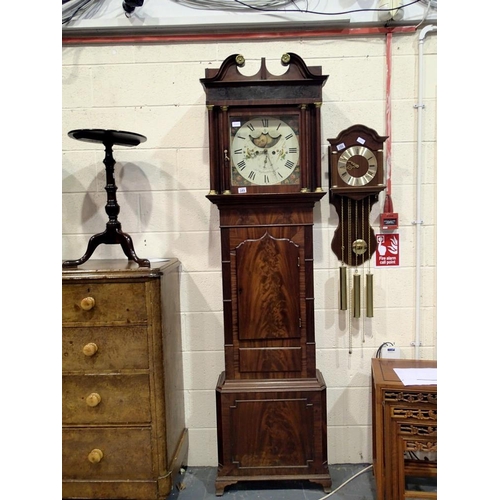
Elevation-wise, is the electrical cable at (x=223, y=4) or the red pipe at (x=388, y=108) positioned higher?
the electrical cable at (x=223, y=4)

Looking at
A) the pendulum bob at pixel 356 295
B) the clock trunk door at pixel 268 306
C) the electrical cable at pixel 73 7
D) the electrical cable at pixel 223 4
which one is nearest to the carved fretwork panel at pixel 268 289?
the clock trunk door at pixel 268 306

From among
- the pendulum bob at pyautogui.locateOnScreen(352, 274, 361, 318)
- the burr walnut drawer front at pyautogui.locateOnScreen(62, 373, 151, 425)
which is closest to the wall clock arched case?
the pendulum bob at pyautogui.locateOnScreen(352, 274, 361, 318)

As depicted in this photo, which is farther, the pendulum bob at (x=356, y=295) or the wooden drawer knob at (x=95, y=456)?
the pendulum bob at (x=356, y=295)

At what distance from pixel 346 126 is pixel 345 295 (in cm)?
83

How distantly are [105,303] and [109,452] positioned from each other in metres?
0.60

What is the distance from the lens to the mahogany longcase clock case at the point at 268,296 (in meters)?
1.76

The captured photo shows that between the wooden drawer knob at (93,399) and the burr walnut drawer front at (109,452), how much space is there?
0.38 ft

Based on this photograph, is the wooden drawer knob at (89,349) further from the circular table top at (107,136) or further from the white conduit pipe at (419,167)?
the white conduit pipe at (419,167)

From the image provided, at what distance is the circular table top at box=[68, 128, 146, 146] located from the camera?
5.30 ft

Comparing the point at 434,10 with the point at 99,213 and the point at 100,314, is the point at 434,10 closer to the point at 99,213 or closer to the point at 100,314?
the point at 99,213

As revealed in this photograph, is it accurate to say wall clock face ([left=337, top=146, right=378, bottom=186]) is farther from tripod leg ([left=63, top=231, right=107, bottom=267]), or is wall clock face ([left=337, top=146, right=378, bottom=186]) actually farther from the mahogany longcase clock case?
tripod leg ([left=63, top=231, right=107, bottom=267])

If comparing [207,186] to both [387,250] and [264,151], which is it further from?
[387,250]

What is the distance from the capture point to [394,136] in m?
2.01

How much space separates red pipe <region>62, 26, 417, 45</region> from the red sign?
3.25 ft
